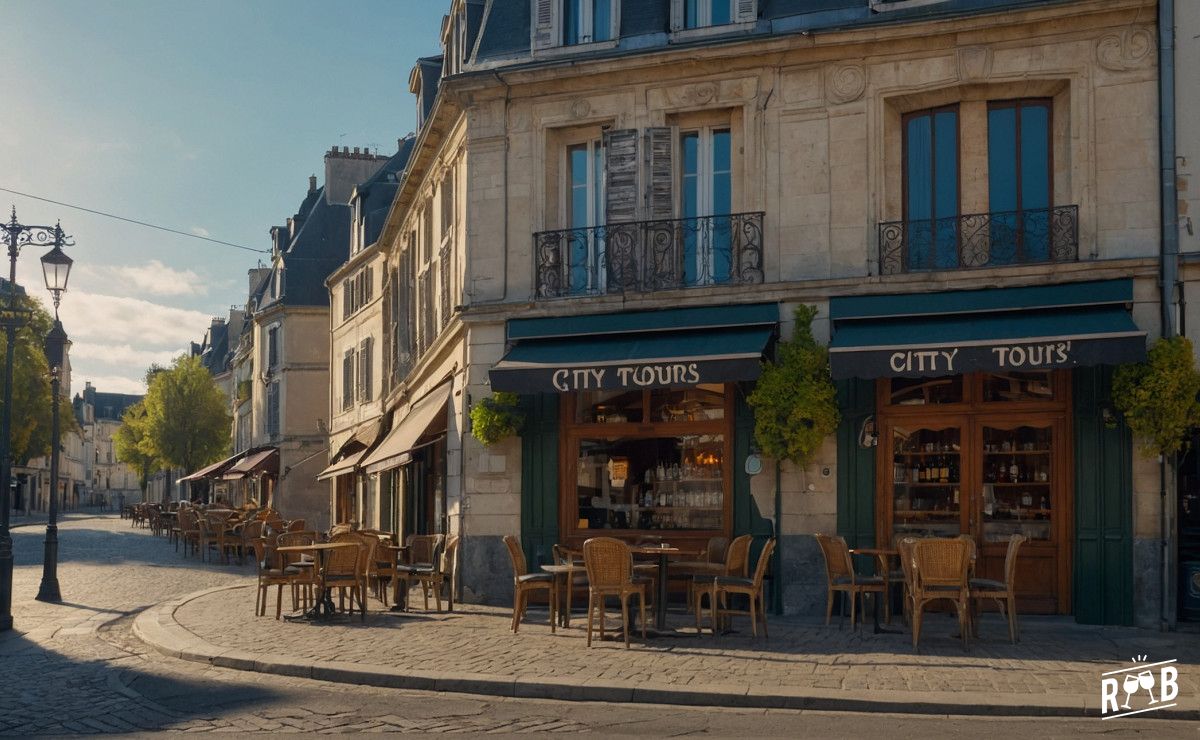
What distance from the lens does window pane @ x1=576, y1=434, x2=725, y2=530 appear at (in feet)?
47.5

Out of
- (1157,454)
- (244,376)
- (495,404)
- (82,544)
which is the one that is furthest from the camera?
(244,376)

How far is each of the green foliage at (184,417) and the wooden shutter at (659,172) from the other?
1775 inches

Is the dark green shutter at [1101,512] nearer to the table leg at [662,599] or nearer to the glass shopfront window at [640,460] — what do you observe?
the glass shopfront window at [640,460]

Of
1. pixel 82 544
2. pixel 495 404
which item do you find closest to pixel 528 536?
pixel 495 404

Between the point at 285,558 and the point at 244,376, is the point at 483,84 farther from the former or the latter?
the point at 244,376

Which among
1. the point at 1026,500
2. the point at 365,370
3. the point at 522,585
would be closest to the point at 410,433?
the point at 522,585

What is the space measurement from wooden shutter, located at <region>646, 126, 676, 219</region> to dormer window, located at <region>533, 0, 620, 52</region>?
1.59 m

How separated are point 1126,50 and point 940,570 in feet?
19.6

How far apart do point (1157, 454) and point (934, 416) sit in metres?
2.22

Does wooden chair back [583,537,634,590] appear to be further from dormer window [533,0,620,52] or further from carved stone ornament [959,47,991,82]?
dormer window [533,0,620,52]

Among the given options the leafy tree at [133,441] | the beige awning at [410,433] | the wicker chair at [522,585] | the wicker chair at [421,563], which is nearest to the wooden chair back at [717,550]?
the wicker chair at [522,585]

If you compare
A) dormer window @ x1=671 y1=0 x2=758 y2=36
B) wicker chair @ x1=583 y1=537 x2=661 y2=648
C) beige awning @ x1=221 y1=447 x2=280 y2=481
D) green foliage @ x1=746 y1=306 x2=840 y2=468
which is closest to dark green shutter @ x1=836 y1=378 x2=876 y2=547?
green foliage @ x1=746 y1=306 x2=840 y2=468

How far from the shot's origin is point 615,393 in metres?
15.0

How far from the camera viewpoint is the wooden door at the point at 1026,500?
13.1 m
